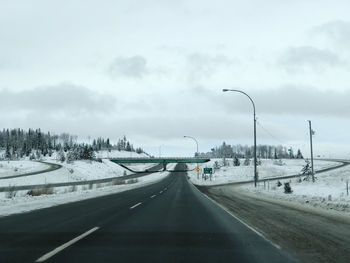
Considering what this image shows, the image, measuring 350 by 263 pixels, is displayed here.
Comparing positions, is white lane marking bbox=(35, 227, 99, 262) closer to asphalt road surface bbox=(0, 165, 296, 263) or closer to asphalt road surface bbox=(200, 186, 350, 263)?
asphalt road surface bbox=(0, 165, 296, 263)

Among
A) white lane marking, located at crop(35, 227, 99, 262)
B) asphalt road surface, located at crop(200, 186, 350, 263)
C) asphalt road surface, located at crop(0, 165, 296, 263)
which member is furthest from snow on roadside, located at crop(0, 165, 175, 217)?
asphalt road surface, located at crop(200, 186, 350, 263)

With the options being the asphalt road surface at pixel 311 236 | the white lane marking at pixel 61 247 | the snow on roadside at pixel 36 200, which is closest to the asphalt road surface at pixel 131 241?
the white lane marking at pixel 61 247

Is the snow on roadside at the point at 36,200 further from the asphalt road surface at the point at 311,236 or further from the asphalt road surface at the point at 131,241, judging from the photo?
the asphalt road surface at the point at 311,236

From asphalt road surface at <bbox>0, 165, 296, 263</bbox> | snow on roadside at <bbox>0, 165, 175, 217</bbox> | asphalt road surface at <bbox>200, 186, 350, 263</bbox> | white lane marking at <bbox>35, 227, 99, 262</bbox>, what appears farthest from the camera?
snow on roadside at <bbox>0, 165, 175, 217</bbox>

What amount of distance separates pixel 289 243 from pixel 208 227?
2922 mm

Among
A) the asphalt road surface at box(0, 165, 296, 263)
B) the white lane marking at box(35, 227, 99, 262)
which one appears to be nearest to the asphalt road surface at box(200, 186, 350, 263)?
the asphalt road surface at box(0, 165, 296, 263)

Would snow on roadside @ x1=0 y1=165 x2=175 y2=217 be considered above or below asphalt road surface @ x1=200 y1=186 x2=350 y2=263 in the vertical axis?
below

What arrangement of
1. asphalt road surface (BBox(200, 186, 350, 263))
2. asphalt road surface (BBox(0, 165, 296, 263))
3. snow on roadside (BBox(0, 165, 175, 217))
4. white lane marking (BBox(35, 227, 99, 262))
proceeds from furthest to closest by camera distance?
snow on roadside (BBox(0, 165, 175, 217))
asphalt road surface (BBox(200, 186, 350, 263))
asphalt road surface (BBox(0, 165, 296, 263))
white lane marking (BBox(35, 227, 99, 262))

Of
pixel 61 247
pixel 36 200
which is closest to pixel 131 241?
pixel 61 247

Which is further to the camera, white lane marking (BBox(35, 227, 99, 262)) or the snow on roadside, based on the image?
the snow on roadside

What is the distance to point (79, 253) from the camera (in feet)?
20.9

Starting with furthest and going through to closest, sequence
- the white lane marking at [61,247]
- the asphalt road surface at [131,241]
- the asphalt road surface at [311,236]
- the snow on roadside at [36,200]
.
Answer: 1. the snow on roadside at [36,200]
2. the asphalt road surface at [311,236]
3. the asphalt road surface at [131,241]
4. the white lane marking at [61,247]

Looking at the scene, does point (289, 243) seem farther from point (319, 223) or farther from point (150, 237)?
point (319, 223)

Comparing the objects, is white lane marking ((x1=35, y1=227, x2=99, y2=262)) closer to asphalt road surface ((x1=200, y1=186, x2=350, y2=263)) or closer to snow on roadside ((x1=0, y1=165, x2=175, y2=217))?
asphalt road surface ((x1=200, y1=186, x2=350, y2=263))
